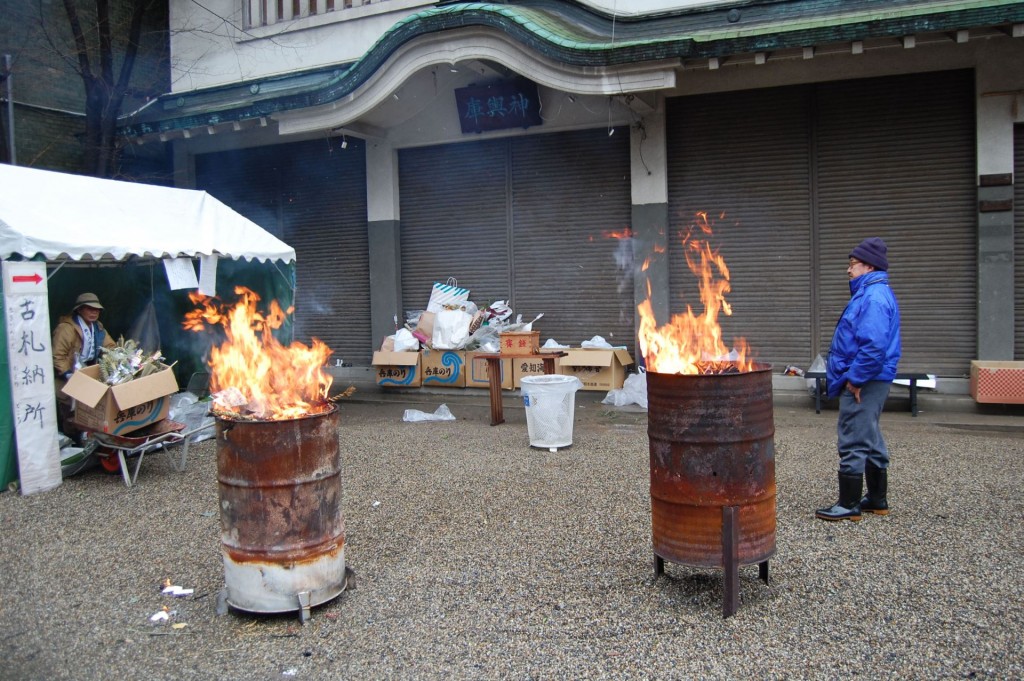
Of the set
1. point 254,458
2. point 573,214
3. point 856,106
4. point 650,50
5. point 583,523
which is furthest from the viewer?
point 573,214

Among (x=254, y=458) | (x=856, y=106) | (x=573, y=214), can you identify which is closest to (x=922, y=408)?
(x=856, y=106)

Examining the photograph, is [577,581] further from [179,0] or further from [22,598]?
[179,0]

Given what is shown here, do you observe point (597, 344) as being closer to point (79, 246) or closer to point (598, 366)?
point (598, 366)

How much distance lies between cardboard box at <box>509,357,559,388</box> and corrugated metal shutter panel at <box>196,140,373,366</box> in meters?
3.37

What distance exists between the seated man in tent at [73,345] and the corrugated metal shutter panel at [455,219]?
5.97m

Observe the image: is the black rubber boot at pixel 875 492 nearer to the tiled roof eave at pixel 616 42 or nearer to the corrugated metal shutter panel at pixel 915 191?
the corrugated metal shutter panel at pixel 915 191

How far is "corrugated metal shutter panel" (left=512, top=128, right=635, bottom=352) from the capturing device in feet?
41.0

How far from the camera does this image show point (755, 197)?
11.7 m

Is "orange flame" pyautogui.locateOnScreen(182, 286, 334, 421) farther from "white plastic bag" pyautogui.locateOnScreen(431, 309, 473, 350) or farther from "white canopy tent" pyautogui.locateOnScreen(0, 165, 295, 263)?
"white plastic bag" pyautogui.locateOnScreen(431, 309, 473, 350)

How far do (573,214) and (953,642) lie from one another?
31.8ft

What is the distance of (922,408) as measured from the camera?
10.5 m

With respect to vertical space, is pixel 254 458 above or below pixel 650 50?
below

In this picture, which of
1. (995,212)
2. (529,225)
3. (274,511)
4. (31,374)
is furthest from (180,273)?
(995,212)

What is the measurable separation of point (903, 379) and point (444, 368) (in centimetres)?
711
